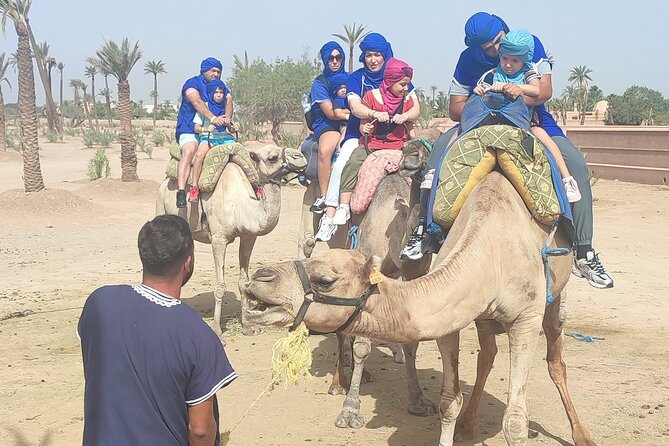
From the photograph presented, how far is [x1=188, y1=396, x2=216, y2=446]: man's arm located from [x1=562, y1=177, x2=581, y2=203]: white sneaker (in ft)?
10.7

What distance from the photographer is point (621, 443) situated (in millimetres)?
5707

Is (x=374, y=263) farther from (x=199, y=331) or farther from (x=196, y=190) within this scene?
(x=196, y=190)

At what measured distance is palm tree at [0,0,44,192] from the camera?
1947 cm

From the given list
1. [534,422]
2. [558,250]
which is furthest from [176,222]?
[534,422]

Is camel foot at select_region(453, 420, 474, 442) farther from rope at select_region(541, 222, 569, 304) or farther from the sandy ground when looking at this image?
rope at select_region(541, 222, 569, 304)

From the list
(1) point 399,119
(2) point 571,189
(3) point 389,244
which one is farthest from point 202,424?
(1) point 399,119

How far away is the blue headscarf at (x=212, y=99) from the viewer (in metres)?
9.63

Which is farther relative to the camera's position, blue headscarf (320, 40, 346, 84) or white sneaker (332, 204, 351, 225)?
blue headscarf (320, 40, 346, 84)

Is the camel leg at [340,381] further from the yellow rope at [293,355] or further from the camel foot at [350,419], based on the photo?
the yellow rope at [293,355]

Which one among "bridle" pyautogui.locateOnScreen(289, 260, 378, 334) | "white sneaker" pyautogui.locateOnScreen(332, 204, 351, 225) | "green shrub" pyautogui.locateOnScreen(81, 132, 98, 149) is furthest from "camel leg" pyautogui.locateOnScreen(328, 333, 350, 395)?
"green shrub" pyautogui.locateOnScreen(81, 132, 98, 149)

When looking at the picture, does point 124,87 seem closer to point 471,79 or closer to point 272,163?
point 272,163

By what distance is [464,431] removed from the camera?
237 inches

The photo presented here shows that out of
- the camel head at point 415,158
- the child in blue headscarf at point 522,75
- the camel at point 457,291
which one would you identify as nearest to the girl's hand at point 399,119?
the camel head at point 415,158

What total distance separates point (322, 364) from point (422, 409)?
1.90 m
